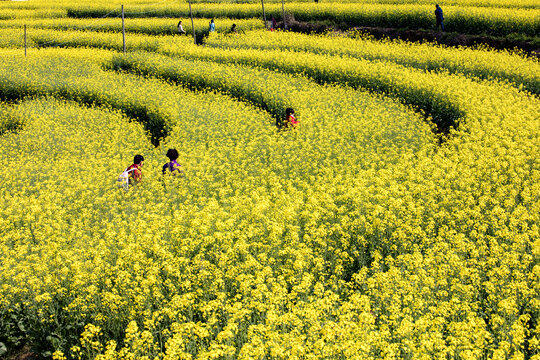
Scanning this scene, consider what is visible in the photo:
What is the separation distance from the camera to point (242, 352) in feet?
17.5

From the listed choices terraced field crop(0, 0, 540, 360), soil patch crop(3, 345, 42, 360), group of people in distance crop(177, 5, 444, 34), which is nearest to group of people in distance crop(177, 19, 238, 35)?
group of people in distance crop(177, 5, 444, 34)

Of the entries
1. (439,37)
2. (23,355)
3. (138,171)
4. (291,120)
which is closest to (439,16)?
(439,37)

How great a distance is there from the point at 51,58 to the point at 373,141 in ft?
87.4

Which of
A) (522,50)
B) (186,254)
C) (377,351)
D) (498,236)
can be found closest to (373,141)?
(498,236)

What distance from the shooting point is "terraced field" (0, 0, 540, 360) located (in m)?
6.36

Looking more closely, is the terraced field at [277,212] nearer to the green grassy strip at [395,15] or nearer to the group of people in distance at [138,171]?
the group of people in distance at [138,171]

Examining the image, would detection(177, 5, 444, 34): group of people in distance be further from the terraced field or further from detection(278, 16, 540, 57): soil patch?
the terraced field

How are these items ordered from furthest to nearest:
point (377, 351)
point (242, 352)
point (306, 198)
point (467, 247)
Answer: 1. point (306, 198)
2. point (467, 247)
3. point (377, 351)
4. point (242, 352)

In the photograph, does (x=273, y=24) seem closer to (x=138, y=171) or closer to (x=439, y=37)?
(x=439, y=37)

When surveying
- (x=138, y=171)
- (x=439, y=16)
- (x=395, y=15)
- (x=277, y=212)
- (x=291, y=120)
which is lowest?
(x=277, y=212)

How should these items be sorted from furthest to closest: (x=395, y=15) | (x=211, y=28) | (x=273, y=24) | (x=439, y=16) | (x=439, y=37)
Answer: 1. (x=273, y=24)
2. (x=211, y=28)
3. (x=395, y=15)
4. (x=439, y=37)
5. (x=439, y=16)

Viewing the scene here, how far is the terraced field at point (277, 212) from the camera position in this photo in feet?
20.9

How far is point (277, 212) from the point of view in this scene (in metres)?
9.63

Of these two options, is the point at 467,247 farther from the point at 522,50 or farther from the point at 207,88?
the point at 522,50
